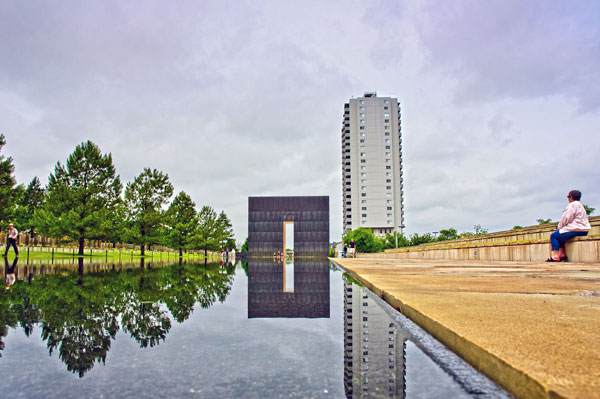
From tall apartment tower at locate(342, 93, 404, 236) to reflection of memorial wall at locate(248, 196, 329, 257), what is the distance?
37994mm

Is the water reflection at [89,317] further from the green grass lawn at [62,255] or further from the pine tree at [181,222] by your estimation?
the pine tree at [181,222]

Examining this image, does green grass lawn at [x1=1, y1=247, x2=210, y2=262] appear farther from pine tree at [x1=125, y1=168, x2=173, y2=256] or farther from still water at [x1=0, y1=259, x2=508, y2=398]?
still water at [x1=0, y1=259, x2=508, y2=398]

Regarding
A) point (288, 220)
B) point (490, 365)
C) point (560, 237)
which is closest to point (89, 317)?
point (490, 365)

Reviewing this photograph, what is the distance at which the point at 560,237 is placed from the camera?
772cm

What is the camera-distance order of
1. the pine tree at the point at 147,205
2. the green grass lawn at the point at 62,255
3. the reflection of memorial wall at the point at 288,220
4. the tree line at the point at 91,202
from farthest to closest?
the reflection of memorial wall at the point at 288,220 → the pine tree at the point at 147,205 → the tree line at the point at 91,202 → the green grass lawn at the point at 62,255

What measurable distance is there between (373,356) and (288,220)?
6313 cm

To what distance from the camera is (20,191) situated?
24.0 m

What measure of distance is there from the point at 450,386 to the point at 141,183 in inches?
1379

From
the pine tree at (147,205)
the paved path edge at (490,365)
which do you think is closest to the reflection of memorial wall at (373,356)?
the paved path edge at (490,365)

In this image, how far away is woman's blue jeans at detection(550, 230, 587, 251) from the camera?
749cm

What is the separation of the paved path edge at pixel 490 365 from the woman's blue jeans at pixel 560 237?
7387 millimetres

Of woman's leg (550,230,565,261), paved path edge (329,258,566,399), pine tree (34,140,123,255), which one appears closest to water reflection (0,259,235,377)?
paved path edge (329,258,566,399)

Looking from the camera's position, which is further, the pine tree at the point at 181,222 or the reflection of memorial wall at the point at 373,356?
the pine tree at the point at 181,222

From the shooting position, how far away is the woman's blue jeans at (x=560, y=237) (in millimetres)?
7488
